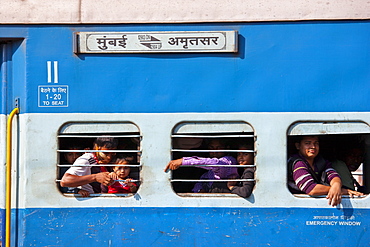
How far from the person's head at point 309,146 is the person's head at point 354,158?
0.75 metres

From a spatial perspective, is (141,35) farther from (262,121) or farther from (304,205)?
(304,205)

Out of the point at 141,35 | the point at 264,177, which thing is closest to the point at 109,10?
the point at 141,35

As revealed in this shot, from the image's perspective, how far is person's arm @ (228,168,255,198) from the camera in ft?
11.6

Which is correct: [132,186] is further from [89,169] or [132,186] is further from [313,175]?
[313,175]

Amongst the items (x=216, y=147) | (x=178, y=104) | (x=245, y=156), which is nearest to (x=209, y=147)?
(x=216, y=147)

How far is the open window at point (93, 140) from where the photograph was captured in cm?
362

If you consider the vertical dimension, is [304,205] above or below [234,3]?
below

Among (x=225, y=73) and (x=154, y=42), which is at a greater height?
(x=154, y=42)

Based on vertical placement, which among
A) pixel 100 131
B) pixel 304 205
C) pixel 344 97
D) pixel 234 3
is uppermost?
pixel 234 3

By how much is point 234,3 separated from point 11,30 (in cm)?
163

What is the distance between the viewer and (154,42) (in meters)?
3.61

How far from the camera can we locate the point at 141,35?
3611mm

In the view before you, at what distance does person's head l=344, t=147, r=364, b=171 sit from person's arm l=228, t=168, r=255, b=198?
3.76 ft

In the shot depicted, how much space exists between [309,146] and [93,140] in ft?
5.32
